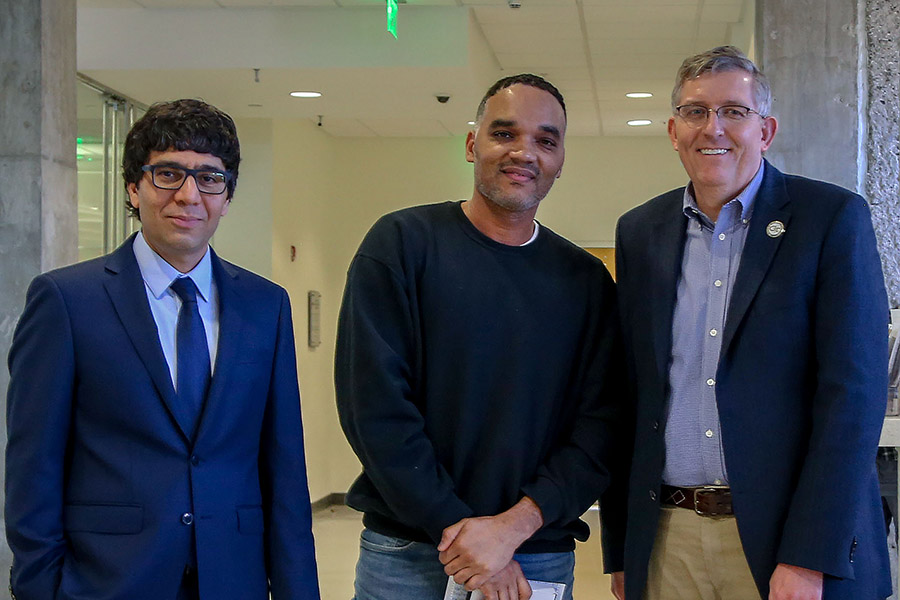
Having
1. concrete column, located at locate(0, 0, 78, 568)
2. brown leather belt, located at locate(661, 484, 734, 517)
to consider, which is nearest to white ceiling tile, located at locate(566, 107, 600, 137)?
concrete column, located at locate(0, 0, 78, 568)

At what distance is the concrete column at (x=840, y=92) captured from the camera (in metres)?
4.14

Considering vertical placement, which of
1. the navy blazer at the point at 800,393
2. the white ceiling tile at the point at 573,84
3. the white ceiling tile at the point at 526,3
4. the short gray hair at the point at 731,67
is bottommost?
the navy blazer at the point at 800,393

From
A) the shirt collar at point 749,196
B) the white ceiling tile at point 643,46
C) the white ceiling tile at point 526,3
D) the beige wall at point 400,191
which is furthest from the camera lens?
the beige wall at point 400,191

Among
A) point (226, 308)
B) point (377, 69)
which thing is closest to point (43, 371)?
point (226, 308)

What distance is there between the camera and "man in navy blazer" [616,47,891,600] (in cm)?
200

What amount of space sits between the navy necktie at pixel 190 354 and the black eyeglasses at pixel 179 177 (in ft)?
0.58

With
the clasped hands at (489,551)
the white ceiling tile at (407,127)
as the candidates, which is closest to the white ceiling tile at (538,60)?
the white ceiling tile at (407,127)

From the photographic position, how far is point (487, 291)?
7.38 ft

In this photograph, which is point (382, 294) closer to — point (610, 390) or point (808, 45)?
point (610, 390)

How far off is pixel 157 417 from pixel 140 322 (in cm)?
18

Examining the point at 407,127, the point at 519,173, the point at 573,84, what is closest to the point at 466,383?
the point at 519,173

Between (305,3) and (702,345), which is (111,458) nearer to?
(702,345)

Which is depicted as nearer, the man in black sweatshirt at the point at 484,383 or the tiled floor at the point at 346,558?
the man in black sweatshirt at the point at 484,383

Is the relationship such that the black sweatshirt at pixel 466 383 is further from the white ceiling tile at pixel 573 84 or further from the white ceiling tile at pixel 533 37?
the white ceiling tile at pixel 573 84
